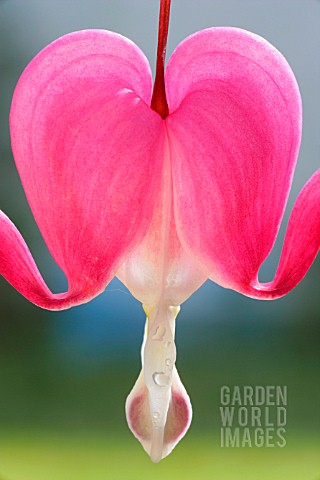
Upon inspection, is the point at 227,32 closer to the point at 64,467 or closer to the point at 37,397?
the point at 64,467

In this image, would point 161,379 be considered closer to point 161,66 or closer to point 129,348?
point 161,66

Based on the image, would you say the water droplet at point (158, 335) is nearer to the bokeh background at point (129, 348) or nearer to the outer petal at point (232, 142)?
the outer petal at point (232, 142)

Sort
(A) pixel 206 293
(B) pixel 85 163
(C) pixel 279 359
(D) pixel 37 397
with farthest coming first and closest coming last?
(C) pixel 279 359 → (D) pixel 37 397 → (A) pixel 206 293 → (B) pixel 85 163

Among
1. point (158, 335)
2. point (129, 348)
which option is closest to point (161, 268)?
point (158, 335)

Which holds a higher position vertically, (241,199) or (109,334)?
(109,334)

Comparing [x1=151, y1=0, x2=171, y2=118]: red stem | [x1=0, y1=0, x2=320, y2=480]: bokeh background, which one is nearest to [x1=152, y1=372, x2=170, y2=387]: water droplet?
[x1=151, y1=0, x2=171, y2=118]: red stem

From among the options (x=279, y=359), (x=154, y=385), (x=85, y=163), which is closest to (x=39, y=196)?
(x=85, y=163)
